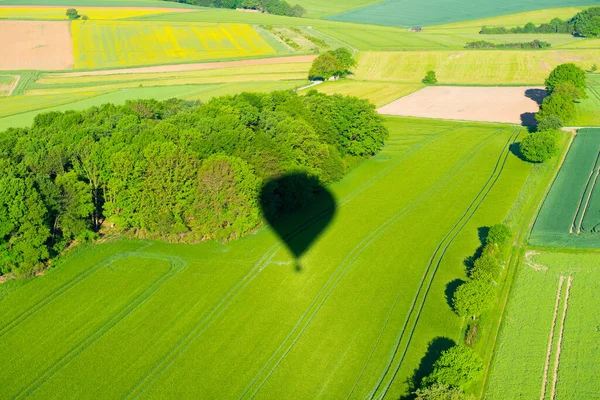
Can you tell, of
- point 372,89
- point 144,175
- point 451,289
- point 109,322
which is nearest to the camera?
point 109,322

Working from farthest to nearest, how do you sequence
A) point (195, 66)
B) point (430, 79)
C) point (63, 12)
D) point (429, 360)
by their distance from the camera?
1. point (63, 12)
2. point (195, 66)
3. point (430, 79)
4. point (429, 360)

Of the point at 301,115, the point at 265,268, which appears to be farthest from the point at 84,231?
the point at 301,115

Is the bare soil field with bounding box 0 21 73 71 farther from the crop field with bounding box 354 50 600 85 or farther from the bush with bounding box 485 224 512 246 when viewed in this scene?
the bush with bounding box 485 224 512 246

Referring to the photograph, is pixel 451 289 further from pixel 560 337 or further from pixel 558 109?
pixel 558 109

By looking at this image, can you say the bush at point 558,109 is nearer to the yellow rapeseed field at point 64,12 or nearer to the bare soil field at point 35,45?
the bare soil field at point 35,45

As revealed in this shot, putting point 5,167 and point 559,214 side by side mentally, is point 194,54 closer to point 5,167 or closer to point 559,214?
point 5,167

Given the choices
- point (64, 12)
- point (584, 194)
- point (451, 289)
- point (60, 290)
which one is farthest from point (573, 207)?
point (64, 12)
